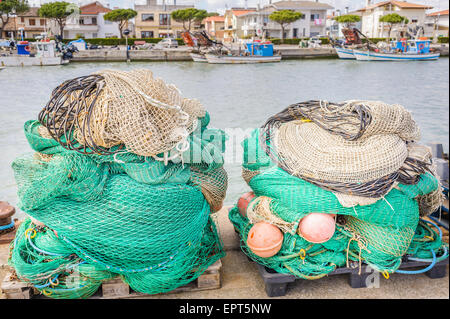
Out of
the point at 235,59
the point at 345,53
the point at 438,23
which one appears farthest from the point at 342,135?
the point at 438,23

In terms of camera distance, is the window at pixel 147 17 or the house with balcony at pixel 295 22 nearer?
the house with balcony at pixel 295 22

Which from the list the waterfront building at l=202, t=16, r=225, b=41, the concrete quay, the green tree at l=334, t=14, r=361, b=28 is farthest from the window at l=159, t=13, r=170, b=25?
the green tree at l=334, t=14, r=361, b=28

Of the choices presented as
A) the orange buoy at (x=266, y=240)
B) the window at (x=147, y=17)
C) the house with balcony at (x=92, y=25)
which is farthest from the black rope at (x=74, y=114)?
the window at (x=147, y=17)

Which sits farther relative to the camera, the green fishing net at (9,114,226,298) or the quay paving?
the quay paving

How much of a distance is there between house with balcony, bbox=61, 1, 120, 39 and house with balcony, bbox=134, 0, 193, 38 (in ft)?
10.4

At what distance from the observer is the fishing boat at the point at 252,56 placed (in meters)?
32.1

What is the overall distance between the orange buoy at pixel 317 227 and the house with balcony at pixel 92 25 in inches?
2026

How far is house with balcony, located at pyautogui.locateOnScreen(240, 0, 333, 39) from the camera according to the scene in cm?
5222

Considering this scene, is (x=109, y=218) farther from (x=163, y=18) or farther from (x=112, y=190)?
(x=163, y=18)

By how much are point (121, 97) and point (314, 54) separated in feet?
119

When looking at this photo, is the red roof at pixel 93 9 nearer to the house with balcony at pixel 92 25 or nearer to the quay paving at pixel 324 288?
the house with balcony at pixel 92 25

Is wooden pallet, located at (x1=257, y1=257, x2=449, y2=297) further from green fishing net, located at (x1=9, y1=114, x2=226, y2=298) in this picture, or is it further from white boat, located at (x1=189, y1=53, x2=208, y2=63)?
white boat, located at (x1=189, y1=53, x2=208, y2=63)
